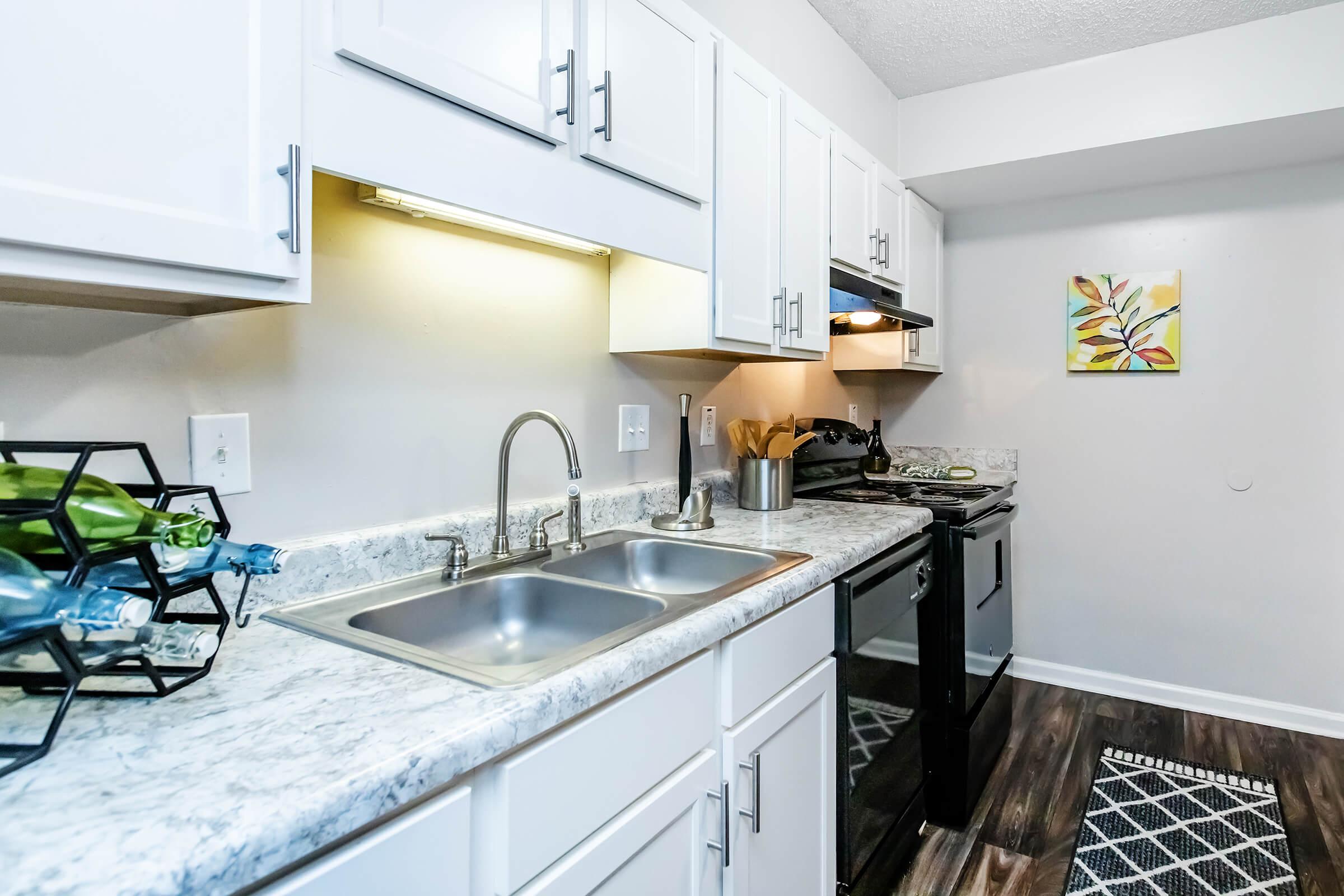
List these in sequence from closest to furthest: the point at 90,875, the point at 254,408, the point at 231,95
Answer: the point at 90,875 → the point at 231,95 → the point at 254,408

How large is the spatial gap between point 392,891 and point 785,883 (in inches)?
35.4

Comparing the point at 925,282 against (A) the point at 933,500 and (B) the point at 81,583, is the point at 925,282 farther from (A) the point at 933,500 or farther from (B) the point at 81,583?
(B) the point at 81,583

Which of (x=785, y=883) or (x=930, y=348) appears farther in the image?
(x=930, y=348)

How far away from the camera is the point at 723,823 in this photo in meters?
1.10

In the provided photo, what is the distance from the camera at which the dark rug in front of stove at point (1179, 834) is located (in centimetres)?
180

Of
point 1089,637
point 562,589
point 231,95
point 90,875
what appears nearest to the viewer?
point 90,875

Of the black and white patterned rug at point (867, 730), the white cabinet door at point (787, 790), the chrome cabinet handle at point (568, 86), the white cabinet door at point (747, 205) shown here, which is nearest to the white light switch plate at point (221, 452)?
the chrome cabinet handle at point (568, 86)

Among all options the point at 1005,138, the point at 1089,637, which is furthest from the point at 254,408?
the point at 1089,637

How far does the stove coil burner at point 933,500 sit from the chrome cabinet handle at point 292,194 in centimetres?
189

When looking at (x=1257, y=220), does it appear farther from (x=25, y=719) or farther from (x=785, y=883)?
(x=25, y=719)

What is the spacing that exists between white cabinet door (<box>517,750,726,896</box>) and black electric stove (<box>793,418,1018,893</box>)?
0.52 meters

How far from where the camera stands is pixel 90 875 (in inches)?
18.5

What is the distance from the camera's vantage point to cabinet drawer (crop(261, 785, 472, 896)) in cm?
58

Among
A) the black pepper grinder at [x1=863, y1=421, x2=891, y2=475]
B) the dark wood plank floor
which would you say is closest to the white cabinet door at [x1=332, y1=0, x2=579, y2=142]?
the dark wood plank floor
